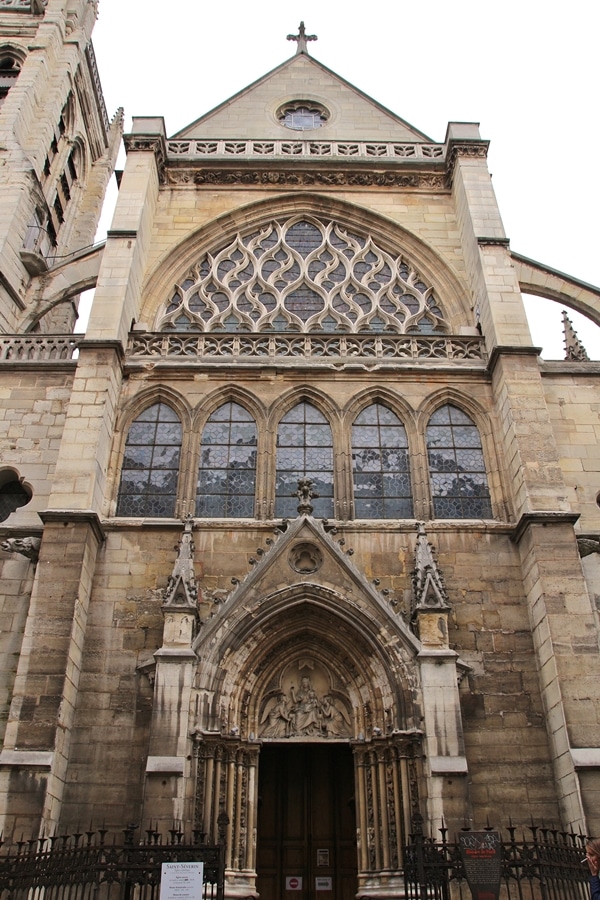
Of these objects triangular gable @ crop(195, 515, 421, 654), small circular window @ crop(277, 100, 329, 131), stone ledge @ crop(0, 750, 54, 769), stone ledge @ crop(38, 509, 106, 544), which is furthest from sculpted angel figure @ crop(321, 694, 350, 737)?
small circular window @ crop(277, 100, 329, 131)

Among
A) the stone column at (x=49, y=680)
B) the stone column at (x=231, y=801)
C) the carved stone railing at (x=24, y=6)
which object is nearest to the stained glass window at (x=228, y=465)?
the stone column at (x=49, y=680)

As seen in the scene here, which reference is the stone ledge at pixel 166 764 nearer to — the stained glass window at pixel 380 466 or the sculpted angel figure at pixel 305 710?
the sculpted angel figure at pixel 305 710

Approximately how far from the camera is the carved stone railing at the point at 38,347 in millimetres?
14328

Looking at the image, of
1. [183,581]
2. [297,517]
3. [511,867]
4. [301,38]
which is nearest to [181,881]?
[511,867]

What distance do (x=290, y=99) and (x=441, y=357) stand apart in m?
9.72

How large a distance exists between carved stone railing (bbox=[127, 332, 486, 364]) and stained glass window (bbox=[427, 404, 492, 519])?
1266 mm

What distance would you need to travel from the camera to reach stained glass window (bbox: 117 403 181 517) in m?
12.7

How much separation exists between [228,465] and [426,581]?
4.02 m

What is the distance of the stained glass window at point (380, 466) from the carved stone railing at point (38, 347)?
5.49 metres

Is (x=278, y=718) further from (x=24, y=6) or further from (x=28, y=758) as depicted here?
(x=24, y=6)

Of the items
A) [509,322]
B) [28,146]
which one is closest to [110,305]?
[509,322]

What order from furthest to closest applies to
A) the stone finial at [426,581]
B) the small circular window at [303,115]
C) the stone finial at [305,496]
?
the small circular window at [303,115], the stone finial at [305,496], the stone finial at [426,581]

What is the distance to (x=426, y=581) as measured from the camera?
36.1 feet

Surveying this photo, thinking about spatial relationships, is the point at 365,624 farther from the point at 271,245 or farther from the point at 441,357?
the point at 271,245
